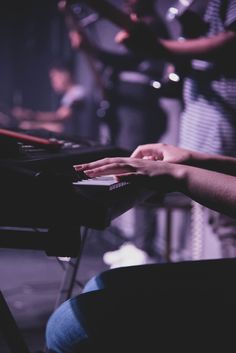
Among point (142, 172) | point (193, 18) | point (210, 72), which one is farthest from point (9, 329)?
point (193, 18)

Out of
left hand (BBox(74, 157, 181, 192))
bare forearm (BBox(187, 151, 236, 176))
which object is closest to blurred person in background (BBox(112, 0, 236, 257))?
bare forearm (BBox(187, 151, 236, 176))

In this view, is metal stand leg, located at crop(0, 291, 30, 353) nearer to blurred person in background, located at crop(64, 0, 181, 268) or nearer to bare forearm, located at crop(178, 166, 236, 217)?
bare forearm, located at crop(178, 166, 236, 217)

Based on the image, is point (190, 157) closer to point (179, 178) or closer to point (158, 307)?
point (179, 178)

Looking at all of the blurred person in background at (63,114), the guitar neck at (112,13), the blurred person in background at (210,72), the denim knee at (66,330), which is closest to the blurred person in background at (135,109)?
the guitar neck at (112,13)

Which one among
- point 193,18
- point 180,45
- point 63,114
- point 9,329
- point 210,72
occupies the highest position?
point 193,18

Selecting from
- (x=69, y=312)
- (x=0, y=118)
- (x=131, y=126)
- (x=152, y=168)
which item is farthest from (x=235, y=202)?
(x=0, y=118)

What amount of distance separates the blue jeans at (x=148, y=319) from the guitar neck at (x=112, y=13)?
1.86m

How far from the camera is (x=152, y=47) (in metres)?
2.40

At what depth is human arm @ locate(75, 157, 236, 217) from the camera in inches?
36.7

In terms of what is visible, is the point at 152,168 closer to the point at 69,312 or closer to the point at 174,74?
the point at 69,312

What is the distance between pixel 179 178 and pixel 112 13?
2.04 m

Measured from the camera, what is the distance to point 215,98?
243cm

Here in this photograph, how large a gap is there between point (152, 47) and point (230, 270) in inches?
61.0

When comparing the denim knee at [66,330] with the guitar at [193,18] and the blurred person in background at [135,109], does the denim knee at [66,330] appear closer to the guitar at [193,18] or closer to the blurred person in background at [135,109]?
the guitar at [193,18]
